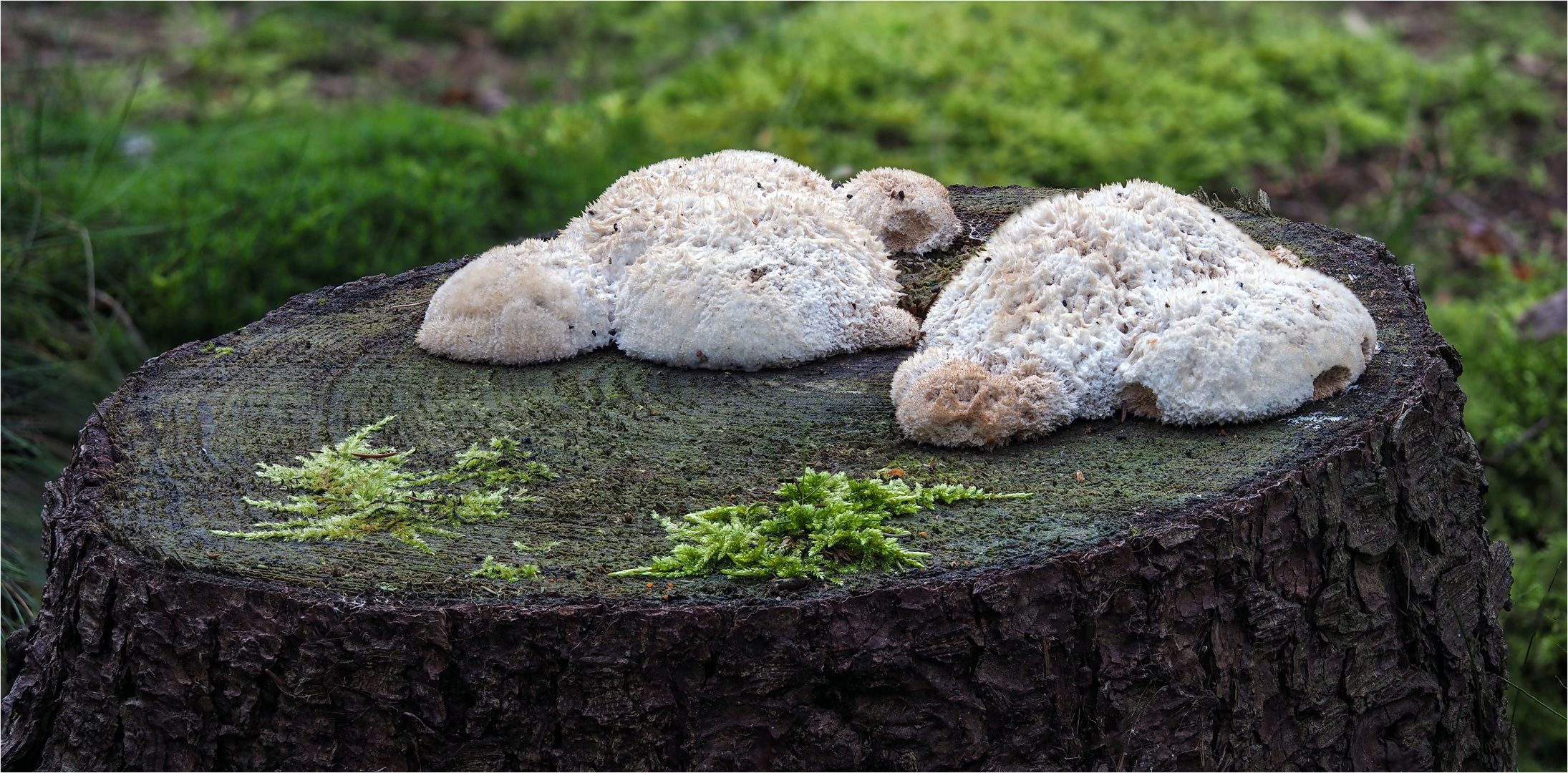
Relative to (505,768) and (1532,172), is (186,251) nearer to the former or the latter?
(505,768)

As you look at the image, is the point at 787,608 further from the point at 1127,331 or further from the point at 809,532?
the point at 1127,331

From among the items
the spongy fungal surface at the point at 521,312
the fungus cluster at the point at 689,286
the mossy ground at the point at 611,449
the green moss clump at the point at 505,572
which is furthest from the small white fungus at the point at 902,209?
the green moss clump at the point at 505,572

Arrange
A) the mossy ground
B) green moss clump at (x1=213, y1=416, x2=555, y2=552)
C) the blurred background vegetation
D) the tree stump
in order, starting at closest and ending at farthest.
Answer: the tree stump < the mossy ground < green moss clump at (x1=213, y1=416, x2=555, y2=552) < the blurred background vegetation

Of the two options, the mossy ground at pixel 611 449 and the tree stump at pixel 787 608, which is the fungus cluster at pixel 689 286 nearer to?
the mossy ground at pixel 611 449

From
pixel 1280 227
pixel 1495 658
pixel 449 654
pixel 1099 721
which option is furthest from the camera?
pixel 1280 227

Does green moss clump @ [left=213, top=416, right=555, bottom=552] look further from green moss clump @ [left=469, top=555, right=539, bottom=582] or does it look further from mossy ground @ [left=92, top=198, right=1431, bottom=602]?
green moss clump @ [left=469, top=555, right=539, bottom=582]

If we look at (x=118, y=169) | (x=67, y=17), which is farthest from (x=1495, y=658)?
(x=67, y=17)

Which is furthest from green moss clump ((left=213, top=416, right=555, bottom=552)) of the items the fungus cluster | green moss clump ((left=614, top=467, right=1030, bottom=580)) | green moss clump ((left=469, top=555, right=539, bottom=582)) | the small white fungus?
the small white fungus
